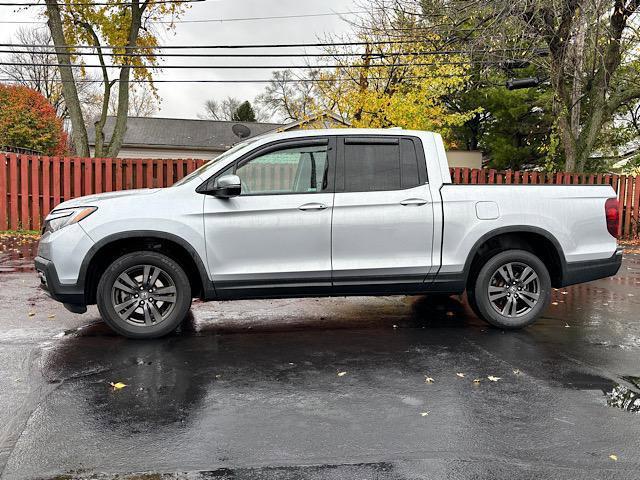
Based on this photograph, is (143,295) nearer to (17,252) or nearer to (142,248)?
(142,248)

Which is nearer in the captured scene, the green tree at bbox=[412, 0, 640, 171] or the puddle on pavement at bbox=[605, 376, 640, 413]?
the puddle on pavement at bbox=[605, 376, 640, 413]

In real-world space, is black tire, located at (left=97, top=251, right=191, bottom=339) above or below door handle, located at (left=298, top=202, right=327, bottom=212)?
below

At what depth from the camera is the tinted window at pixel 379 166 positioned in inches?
230

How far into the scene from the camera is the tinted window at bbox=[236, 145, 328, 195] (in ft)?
18.7

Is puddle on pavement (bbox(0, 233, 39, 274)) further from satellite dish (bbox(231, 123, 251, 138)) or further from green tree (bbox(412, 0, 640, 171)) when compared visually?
satellite dish (bbox(231, 123, 251, 138))

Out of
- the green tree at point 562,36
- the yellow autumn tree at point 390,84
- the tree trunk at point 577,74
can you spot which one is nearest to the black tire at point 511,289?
the green tree at point 562,36

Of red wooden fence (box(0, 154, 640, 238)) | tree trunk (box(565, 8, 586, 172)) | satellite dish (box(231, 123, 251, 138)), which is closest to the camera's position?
tree trunk (box(565, 8, 586, 172))

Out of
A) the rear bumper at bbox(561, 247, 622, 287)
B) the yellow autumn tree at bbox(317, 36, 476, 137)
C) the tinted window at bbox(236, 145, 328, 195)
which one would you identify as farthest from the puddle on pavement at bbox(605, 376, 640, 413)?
the yellow autumn tree at bbox(317, 36, 476, 137)

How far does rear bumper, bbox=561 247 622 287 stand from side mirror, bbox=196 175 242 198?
343cm

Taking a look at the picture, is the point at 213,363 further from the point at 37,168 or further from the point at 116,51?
the point at 116,51

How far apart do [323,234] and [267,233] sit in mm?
529

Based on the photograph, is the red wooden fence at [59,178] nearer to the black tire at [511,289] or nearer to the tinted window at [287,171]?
the black tire at [511,289]

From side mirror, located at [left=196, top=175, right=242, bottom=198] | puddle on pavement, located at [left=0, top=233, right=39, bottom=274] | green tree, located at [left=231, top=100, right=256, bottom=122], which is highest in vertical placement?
green tree, located at [left=231, top=100, right=256, bottom=122]

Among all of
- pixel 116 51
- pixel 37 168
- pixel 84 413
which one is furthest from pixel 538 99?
pixel 84 413
